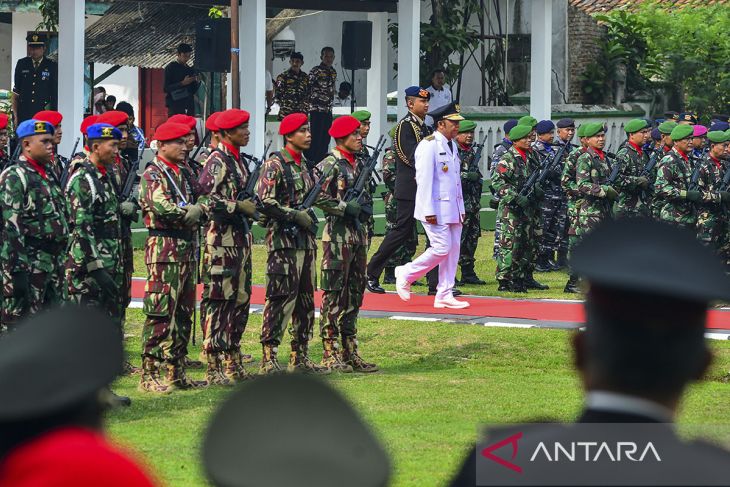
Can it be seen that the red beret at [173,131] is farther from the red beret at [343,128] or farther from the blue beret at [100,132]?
the red beret at [343,128]

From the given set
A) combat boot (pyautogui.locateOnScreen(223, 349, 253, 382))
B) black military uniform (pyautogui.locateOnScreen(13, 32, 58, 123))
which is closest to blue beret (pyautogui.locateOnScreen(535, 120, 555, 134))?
black military uniform (pyautogui.locateOnScreen(13, 32, 58, 123))

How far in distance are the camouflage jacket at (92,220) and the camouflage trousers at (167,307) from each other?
1.18 ft

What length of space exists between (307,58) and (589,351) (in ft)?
92.9

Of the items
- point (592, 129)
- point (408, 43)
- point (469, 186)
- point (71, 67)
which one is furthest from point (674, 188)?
point (71, 67)

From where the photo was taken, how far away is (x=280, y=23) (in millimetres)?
28844

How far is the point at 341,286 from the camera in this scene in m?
12.1

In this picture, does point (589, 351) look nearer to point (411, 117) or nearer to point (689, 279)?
point (689, 279)

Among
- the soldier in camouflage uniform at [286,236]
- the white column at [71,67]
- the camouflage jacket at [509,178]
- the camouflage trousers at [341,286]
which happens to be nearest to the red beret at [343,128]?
the soldier in camouflage uniform at [286,236]

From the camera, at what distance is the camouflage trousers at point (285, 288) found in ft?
37.6

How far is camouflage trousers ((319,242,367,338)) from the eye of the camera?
39.4ft

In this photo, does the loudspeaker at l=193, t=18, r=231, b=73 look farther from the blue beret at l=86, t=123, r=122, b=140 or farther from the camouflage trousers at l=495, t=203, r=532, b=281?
the blue beret at l=86, t=123, r=122, b=140

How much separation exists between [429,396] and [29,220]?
123 inches

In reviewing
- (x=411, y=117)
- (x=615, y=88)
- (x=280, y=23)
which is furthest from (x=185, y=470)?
(x=615, y=88)

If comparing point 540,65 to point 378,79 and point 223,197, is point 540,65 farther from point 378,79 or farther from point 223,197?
point 223,197
